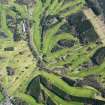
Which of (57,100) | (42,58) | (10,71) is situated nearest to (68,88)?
(57,100)

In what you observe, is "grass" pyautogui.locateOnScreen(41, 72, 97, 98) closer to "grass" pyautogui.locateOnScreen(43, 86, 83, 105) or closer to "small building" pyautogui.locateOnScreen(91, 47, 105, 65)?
Result: "grass" pyautogui.locateOnScreen(43, 86, 83, 105)

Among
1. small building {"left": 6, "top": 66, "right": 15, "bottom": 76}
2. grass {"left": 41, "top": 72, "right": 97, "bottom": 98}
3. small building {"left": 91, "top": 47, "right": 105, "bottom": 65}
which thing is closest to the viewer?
grass {"left": 41, "top": 72, "right": 97, "bottom": 98}

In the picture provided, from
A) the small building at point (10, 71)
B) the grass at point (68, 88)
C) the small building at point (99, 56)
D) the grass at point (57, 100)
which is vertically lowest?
the grass at point (57, 100)

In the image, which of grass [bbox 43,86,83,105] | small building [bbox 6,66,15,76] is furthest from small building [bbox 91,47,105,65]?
small building [bbox 6,66,15,76]

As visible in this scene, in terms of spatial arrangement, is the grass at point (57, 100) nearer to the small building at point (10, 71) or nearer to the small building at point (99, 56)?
the small building at point (10, 71)

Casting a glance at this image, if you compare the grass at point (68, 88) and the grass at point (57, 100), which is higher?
→ the grass at point (68, 88)

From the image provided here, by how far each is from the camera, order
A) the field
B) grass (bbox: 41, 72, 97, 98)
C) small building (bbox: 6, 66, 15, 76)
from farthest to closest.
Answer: small building (bbox: 6, 66, 15, 76) < the field < grass (bbox: 41, 72, 97, 98)

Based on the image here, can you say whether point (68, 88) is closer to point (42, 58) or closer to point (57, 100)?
point (57, 100)

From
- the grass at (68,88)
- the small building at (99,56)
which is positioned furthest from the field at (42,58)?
the small building at (99,56)

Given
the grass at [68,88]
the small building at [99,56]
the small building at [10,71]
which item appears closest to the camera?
the grass at [68,88]

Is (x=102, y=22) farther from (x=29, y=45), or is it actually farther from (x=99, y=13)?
(x=29, y=45)

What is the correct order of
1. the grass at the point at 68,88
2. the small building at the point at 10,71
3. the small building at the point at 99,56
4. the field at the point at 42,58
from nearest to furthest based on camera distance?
the grass at the point at 68,88 → the field at the point at 42,58 → the small building at the point at 99,56 → the small building at the point at 10,71
